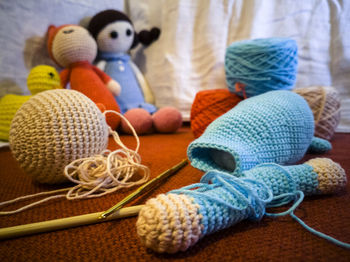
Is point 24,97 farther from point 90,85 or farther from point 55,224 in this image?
point 55,224

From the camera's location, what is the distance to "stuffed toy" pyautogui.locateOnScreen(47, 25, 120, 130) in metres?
1.01

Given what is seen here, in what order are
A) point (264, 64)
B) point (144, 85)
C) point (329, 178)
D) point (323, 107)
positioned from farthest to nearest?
point (144, 85) < point (323, 107) < point (264, 64) < point (329, 178)

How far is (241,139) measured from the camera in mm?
462

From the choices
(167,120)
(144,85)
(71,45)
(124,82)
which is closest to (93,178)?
(167,120)

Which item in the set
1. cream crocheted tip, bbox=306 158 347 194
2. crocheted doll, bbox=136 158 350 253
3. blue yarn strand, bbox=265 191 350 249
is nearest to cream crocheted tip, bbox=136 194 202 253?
crocheted doll, bbox=136 158 350 253

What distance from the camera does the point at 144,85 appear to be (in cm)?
141

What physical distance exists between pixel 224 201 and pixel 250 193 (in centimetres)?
5

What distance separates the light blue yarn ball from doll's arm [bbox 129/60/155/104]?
0.71 metres

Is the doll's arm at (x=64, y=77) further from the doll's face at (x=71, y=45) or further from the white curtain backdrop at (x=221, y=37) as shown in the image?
the white curtain backdrop at (x=221, y=37)

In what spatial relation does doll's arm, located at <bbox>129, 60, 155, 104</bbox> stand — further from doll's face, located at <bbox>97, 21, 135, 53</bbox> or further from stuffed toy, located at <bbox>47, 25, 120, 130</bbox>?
stuffed toy, located at <bbox>47, 25, 120, 130</bbox>

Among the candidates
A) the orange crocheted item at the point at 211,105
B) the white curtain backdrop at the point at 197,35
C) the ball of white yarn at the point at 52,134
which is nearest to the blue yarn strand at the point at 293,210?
the ball of white yarn at the point at 52,134

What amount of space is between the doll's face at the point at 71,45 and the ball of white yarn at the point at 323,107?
0.99 metres

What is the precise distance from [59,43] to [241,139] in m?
0.97

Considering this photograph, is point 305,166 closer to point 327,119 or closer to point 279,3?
point 327,119
